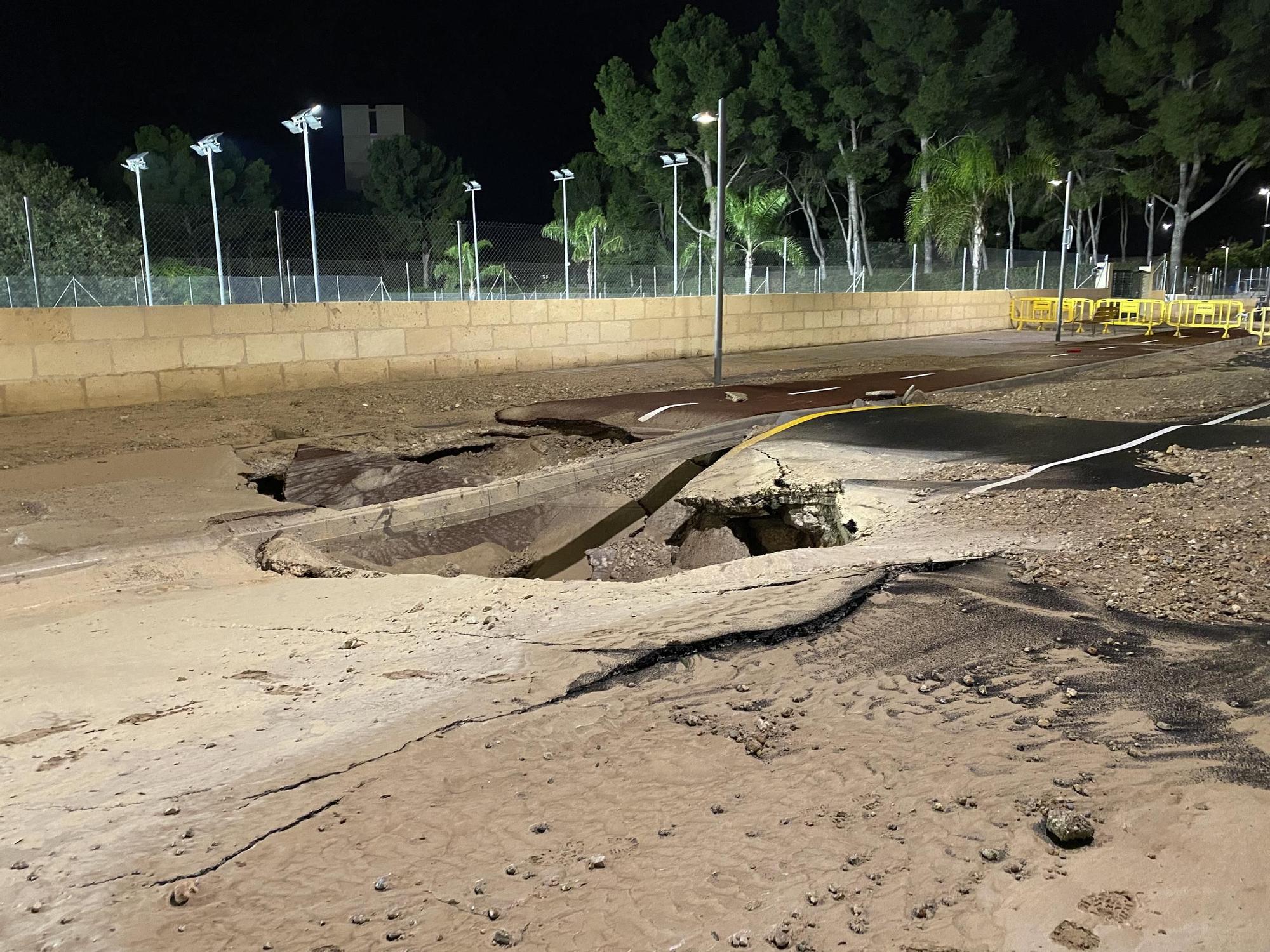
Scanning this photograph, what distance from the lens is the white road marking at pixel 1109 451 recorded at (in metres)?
9.09

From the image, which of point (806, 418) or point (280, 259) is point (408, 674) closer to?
point (806, 418)

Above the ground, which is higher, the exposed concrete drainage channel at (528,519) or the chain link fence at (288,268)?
the chain link fence at (288,268)

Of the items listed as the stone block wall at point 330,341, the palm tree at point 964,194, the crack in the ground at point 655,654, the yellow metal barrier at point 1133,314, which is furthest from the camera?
the palm tree at point 964,194

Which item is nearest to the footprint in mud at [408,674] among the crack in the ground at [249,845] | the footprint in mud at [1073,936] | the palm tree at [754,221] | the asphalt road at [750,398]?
the crack in the ground at [249,845]

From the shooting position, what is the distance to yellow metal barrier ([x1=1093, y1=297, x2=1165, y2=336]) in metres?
34.6

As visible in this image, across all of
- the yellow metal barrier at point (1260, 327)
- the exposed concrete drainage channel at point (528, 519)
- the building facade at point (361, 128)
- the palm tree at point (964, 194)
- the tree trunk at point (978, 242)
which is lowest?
the exposed concrete drainage channel at point (528, 519)

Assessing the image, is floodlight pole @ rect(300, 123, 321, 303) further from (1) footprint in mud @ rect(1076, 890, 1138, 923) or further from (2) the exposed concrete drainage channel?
(1) footprint in mud @ rect(1076, 890, 1138, 923)

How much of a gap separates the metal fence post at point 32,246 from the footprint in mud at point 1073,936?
14.9 m

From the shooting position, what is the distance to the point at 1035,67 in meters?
50.5

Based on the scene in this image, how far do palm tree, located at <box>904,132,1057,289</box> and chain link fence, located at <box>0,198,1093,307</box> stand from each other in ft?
18.3

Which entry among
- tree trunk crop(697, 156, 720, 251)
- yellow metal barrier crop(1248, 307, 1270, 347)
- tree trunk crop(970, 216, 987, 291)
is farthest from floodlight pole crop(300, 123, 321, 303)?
tree trunk crop(697, 156, 720, 251)

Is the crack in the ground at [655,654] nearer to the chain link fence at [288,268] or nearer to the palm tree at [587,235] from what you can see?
the chain link fence at [288,268]

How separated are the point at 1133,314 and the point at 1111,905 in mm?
41727

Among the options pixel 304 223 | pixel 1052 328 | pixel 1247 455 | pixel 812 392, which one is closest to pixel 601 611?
pixel 1247 455
